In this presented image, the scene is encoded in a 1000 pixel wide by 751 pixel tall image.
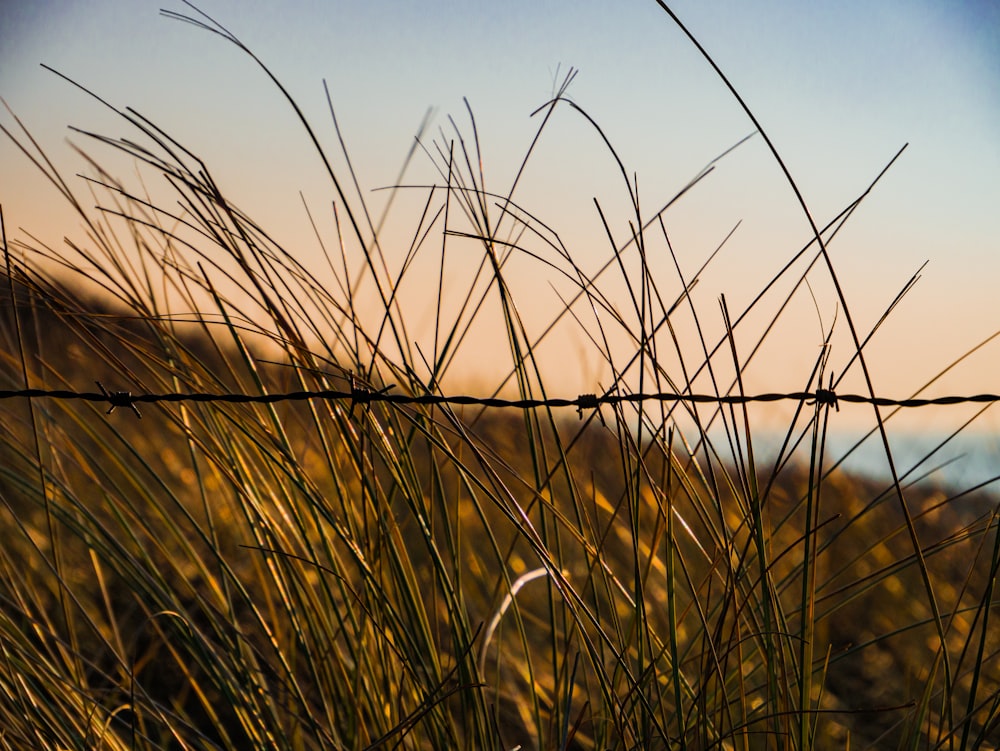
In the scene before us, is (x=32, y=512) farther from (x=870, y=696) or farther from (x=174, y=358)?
(x=870, y=696)

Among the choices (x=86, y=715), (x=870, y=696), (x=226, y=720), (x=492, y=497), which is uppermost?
(x=492, y=497)

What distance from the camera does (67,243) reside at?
1225mm

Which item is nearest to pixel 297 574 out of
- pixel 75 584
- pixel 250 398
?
pixel 250 398

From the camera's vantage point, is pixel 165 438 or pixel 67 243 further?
pixel 165 438

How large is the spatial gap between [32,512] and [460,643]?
220 cm

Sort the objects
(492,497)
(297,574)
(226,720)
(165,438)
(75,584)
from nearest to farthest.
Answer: (492,497), (297,574), (226,720), (75,584), (165,438)

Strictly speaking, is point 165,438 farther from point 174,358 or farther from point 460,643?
point 460,643

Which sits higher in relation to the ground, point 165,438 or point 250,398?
point 250,398

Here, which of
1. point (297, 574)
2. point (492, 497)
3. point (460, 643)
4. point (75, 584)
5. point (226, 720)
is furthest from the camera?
point (75, 584)

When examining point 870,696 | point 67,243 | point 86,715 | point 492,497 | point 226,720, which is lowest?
point 226,720

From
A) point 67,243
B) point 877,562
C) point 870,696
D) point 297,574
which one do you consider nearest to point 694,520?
point 877,562

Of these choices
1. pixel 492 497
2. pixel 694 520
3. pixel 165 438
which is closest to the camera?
pixel 492 497

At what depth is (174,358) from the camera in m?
1.25

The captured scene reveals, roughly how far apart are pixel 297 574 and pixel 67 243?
1.80ft
